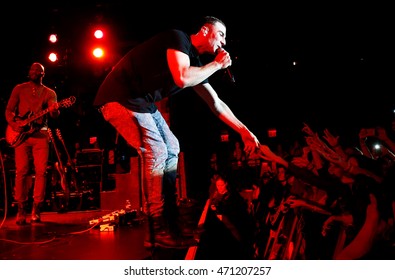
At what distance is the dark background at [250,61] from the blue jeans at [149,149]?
56.1 inches

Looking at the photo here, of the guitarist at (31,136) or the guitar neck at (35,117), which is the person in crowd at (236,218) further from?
the guitar neck at (35,117)

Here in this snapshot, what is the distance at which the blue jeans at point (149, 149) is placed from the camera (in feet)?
6.38

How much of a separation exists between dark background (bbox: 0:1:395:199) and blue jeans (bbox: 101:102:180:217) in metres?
1.42

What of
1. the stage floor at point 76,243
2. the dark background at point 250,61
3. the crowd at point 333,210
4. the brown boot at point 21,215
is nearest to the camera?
the stage floor at point 76,243

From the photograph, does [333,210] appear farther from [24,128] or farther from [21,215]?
[24,128]

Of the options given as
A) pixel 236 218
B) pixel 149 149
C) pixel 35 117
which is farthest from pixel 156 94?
pixel 236 218

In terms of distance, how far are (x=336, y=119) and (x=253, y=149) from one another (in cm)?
1154

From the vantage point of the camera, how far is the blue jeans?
1944 mm

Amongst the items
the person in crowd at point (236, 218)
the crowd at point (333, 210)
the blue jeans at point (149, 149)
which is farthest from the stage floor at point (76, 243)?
the crowd at point (333, 210)

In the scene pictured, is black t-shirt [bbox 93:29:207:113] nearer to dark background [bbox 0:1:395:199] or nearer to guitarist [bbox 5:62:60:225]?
dark background [bbox 0:1:395:199]

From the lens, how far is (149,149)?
1.95m

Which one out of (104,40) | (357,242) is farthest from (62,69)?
(357,242)

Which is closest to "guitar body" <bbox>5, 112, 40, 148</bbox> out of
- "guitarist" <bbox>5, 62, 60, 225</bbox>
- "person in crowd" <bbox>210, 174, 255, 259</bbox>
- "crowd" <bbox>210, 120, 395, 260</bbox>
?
"guitarist" <bbox>5, 62, 60, 225</bbox>
